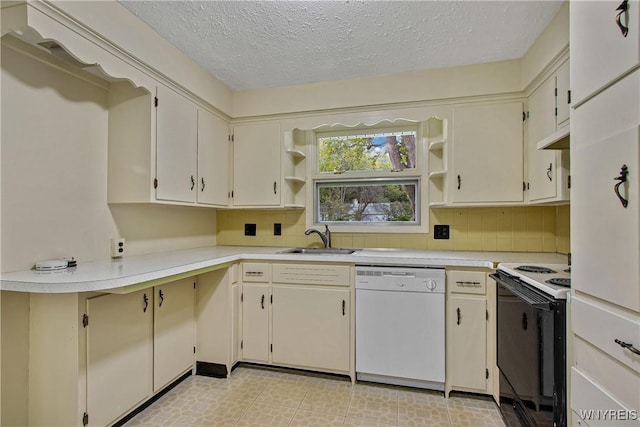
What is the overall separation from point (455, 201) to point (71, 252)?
2544 millimetres

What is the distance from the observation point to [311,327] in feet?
7.36

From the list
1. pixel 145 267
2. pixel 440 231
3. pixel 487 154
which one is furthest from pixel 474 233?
pixel 145 267

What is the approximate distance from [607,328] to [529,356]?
537 millimetres

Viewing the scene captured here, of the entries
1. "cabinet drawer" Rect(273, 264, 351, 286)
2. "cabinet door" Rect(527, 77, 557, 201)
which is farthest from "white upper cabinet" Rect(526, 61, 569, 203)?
"cabinet drawer" Rect(273, 264, 351, 286)

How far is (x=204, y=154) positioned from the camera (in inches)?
97.2

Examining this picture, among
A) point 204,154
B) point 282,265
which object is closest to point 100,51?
point 204,154

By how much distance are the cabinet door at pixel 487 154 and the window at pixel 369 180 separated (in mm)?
390

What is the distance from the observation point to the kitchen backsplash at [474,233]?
94.5 inches

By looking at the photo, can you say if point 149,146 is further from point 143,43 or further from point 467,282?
point 467,282

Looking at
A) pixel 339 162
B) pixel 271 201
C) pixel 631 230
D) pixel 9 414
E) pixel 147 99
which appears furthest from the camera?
pixel 339 162

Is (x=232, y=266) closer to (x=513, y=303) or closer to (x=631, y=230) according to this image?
(x=513, y=303)

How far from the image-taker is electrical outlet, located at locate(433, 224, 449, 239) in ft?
8.48

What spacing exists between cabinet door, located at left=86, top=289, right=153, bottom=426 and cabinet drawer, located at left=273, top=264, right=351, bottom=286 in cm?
86

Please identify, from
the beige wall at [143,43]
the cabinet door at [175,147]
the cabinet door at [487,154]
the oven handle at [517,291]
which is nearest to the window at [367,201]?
the cabinet door at [487,154]
